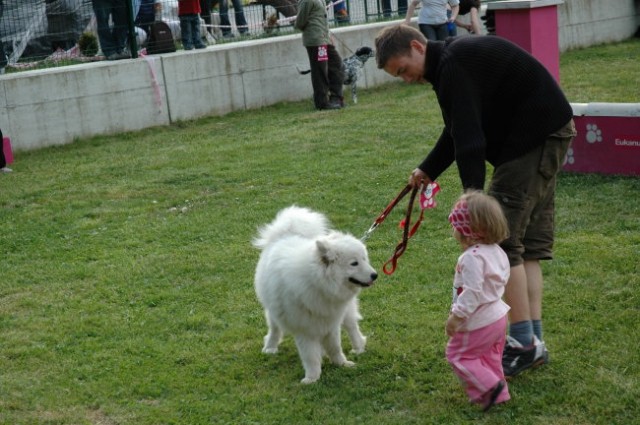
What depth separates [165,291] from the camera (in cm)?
666

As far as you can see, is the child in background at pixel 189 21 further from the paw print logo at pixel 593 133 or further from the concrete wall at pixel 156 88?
the paw print logo at pixel 593 133

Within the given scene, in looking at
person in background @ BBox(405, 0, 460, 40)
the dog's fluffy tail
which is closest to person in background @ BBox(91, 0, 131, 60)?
person in background @ BBox(405, 0, 460, 40)

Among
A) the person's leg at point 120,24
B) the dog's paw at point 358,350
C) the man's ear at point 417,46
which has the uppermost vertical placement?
the person's leg at point 120,24

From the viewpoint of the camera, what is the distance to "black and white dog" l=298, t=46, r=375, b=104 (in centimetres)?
1435

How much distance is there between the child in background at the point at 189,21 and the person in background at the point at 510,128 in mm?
9820

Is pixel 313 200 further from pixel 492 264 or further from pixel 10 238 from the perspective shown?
pixel 492 264

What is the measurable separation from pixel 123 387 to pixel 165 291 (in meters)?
1.59

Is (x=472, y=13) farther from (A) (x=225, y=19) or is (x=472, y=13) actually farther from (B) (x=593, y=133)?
(B) (x=593, y=133)

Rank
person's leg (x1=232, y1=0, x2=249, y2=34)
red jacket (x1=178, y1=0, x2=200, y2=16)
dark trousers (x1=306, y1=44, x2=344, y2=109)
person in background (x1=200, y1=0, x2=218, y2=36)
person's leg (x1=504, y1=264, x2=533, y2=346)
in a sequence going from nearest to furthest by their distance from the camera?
1. person's leg (x1=504, y1=264, x2=533, y2=346)
2. dark trousers (x1=306, y1=44, x2=344, y2=109)
3. red jacket (x1=178, y1=0, x2=200, y2=16)
4. person's leg (x1=232, y1=0, x2=249, y2=34)
5. person in background (x1=200, y1=0, x2=218, y2=36)

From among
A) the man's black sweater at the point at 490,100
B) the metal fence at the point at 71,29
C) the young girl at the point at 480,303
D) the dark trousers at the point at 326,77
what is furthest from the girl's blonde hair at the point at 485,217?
the metal fence at the point at 71,29

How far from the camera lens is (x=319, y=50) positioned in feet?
44.7

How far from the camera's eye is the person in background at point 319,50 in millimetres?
13586

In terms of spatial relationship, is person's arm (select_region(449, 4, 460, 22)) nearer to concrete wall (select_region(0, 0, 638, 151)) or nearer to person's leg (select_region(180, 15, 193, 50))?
concrete wall (select_region(0, 0, 638, 151))

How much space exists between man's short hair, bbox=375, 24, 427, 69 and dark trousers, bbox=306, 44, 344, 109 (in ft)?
30.3
